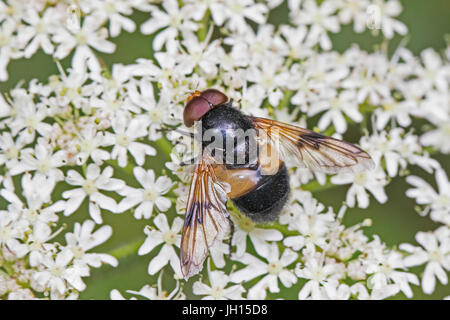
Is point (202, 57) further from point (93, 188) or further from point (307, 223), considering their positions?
point (307, 223)

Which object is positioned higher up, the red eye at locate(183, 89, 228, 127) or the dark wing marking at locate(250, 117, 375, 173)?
the red eye at locate(183, 89, 228, 127)

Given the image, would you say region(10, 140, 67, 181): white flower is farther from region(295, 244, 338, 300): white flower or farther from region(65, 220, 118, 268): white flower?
region(295, 244, 338, 300): white flower

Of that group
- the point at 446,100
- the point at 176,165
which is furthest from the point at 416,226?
the point at 176,165

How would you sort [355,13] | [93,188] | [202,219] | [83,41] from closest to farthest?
1. [202,219]
2. [93,188]
3. [83,41]
4. [355,13]

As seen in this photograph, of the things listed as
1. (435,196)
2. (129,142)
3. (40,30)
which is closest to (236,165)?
(129,142)

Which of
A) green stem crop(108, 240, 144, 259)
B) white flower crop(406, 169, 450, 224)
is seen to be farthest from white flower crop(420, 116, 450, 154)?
green stem crop(108, 240, 144, 259)
